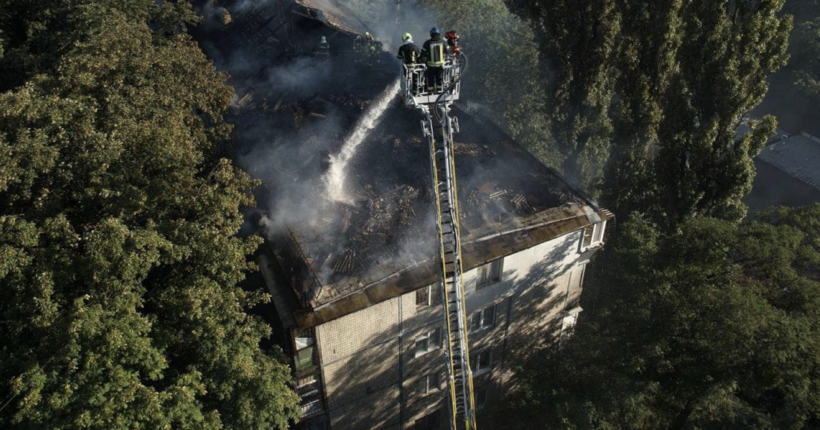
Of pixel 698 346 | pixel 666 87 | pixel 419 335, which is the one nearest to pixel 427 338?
pixel 419 335

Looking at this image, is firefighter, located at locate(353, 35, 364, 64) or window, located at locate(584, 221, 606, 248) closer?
window, located at locate(584, 221, 606, 248)

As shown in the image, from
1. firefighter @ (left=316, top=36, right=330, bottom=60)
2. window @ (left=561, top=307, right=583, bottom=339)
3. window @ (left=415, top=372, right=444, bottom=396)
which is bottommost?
window @ (left=415, top=372, right=444, bottom=396)

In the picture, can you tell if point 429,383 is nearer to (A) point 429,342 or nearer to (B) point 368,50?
(A) point 429,342

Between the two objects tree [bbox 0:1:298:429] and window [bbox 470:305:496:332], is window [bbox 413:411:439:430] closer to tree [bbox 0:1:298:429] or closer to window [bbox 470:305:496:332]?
window [bbox 470:305:496:332]

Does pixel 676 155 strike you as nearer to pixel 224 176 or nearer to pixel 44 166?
pixel 224 176

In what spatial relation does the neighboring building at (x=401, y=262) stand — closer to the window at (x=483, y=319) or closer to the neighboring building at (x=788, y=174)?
the window at (x=483, y=319)

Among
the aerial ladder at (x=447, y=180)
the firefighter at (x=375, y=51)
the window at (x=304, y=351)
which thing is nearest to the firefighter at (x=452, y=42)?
the aerial ladder at (x=447, y=180)

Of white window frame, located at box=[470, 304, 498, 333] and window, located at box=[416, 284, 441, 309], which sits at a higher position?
window, located at box=[416, 284, 441, 309]

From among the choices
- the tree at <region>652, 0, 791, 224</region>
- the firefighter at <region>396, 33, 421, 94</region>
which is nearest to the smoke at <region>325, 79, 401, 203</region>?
the firefighter at <region>396, 33, 421, 94</region>
